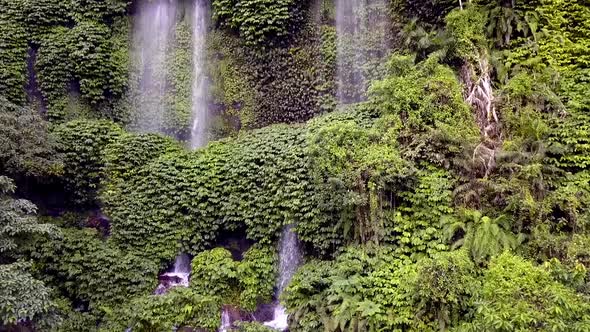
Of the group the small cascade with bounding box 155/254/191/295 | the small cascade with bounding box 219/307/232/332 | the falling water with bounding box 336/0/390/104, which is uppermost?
the falling water with bounding box 336/0/390/104

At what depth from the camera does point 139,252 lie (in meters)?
12.6

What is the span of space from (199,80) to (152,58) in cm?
209

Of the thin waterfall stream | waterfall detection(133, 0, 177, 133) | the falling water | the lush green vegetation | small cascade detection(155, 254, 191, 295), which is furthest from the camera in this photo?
waterfall detection(133, 0, 177, 133)

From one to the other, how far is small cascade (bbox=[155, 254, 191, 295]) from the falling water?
659 cm

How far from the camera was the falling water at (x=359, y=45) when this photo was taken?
14.7 meters

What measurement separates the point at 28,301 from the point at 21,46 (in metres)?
10.7

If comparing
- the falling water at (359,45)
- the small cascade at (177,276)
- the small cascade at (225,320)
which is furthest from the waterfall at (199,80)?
the small cascade at (225,320)

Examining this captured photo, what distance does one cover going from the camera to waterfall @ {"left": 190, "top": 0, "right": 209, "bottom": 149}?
16719 mm

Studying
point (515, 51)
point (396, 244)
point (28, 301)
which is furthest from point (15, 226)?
point (515, 51)

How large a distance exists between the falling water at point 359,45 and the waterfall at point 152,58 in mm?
6429

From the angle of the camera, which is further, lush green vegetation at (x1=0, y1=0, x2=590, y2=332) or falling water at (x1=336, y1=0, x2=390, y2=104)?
falling water at (x1=336, y1=0, x2=390, y2=104)

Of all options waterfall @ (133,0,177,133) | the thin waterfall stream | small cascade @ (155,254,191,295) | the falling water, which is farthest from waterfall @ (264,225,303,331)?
waterfall @ (133,0,177,133)

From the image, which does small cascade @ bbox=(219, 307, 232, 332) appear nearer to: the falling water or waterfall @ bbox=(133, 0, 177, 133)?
the falling water

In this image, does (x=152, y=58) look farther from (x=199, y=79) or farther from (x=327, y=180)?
(x=327, y=180)
